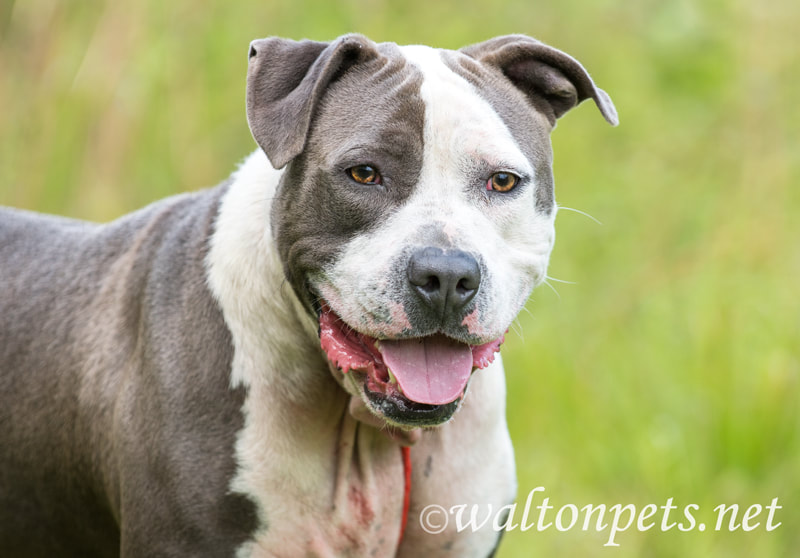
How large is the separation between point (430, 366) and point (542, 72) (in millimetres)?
997

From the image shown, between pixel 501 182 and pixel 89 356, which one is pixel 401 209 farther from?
pixel 89 356

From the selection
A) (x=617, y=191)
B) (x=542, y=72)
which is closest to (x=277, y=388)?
(x=542, y=72)

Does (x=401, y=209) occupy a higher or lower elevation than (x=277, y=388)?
higher

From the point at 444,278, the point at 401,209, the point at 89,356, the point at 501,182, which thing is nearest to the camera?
the point at 444,278

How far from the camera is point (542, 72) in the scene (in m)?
3.38

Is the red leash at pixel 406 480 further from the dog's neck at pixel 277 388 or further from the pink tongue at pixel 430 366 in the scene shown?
the pink tongue at pixel 430 366

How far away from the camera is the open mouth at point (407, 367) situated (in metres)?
2.92

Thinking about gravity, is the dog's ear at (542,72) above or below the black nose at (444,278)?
above

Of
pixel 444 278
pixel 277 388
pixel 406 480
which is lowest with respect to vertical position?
pixel 406 480

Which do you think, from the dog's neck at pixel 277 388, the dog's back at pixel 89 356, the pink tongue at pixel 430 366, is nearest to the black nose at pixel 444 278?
the pink tongue at pixel 430 366

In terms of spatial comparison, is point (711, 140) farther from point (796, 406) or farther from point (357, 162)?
point (357, 162)

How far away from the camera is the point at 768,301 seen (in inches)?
234

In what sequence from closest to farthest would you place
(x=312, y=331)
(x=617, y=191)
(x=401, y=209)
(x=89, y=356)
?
1. (x=401, y=209)
2. (x=312, y=331)
3. (x=89, y=356)
4. (x=617, y=191)

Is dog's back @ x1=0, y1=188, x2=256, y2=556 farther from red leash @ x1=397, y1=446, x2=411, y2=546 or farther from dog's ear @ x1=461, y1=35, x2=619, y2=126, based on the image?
dog's ear @ x1=461, y1=35, x2=619, y2=126
